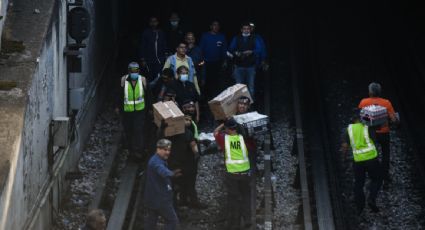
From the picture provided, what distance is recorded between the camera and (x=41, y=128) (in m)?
13.5

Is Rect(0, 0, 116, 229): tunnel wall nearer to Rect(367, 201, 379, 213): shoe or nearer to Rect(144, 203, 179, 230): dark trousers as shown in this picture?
Rect(144, 203, 179, 230): dark trousers

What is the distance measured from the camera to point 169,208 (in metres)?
12.8

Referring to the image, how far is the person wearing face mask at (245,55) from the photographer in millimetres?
17547

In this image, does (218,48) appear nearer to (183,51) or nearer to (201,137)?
(183,51)

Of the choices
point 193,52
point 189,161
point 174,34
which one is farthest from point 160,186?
point 174,34

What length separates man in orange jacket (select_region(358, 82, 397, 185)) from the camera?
14.8 meters

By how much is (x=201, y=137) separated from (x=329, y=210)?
2063mm

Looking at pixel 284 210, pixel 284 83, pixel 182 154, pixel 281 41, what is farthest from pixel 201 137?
pixel 281 41

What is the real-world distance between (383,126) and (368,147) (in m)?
0.67

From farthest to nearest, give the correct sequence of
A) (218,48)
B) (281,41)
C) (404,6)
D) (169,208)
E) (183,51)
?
(404,6) < (281,41) < (218,48) < (183,51) < (169,208)

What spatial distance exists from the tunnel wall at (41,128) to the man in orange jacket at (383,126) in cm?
426

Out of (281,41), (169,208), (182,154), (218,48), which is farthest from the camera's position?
(281,41)

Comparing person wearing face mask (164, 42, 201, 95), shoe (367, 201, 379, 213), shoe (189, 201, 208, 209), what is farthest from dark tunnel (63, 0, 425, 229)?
shoe (189, 201, 208, 209)

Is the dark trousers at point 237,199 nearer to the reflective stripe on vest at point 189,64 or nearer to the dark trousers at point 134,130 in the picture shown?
the dark trousers at point 134,130
